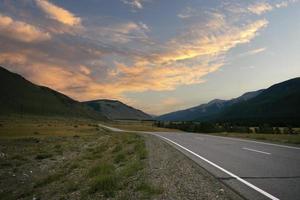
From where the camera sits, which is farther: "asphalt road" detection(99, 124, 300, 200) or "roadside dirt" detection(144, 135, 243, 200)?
"roadside dirt" detection(144, 135, 243, 200)

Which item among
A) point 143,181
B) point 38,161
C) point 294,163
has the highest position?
point 294,163

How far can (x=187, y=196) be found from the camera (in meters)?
7.42

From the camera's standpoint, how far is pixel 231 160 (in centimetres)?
1248

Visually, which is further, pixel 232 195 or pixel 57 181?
pixel 57 181

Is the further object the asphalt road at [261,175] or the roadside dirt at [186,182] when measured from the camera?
the roadside dirt at [186,182]

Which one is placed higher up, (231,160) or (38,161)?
(231,160)

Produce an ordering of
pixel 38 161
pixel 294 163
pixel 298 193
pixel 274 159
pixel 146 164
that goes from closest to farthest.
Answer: pixel 298 193 < pixel 294 163 < pixel 274 159 < pixel 146 164 < pixel 38 161

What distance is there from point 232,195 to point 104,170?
714cm

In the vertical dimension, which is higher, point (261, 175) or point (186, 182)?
point (261, 175)

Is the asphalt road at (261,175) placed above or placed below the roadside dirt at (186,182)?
above

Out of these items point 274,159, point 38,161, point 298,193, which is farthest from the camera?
point 38,161

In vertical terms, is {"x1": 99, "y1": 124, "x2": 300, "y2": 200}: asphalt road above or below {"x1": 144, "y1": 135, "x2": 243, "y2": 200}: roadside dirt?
above

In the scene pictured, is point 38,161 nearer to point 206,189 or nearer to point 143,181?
point 143,181

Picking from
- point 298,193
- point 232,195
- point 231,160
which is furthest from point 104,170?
point 298,193
